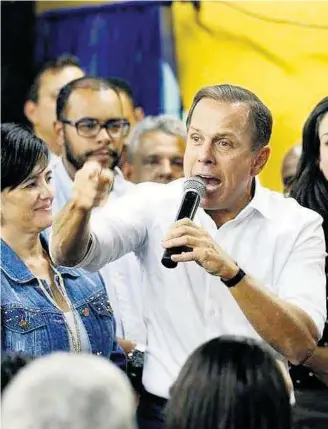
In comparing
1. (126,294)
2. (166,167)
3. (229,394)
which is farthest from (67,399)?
(166,167)

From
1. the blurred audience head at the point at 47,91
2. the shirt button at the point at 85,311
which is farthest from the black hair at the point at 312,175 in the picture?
the blurred audience head at the point at 47,91

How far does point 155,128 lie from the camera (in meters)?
3.64

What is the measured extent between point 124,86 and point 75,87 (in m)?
0.35

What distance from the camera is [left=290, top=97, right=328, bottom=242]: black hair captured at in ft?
8.93

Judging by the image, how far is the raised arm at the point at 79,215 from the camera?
215 cm

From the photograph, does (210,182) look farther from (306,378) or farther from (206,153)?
(306,378)

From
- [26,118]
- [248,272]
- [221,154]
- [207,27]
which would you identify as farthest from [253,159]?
[26,118]

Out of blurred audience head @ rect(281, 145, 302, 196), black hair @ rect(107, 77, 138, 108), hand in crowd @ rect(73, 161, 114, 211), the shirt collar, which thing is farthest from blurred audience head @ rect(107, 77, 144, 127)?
hand in crowd @ rect(73, 161, 114, 211)

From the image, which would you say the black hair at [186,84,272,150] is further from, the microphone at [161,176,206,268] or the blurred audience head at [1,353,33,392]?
the blurred audience head at [1,353,33,392]

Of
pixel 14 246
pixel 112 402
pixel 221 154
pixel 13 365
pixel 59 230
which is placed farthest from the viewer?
pixel 14 246

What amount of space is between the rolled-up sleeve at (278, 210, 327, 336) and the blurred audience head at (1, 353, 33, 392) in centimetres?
68

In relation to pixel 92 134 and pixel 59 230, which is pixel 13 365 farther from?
pixel 92 134

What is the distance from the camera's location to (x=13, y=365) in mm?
1979

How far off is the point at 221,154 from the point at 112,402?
119cm
